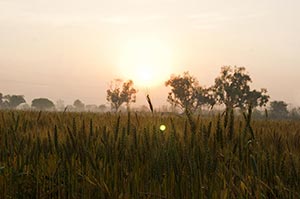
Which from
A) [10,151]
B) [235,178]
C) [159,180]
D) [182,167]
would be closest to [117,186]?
[159,180]

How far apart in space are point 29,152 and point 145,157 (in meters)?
0.87

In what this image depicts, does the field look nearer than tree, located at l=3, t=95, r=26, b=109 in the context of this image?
Yes

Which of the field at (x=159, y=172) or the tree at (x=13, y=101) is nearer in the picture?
the field at (x=159, y=172)

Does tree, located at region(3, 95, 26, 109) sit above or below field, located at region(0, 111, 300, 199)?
above

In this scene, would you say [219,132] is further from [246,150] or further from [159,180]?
[159,180]

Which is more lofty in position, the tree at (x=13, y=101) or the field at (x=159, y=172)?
the tree at (x=13, y=101)

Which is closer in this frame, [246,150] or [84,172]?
[84,172]

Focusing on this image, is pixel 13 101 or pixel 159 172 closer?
pixel 159 172

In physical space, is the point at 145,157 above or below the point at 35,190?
above

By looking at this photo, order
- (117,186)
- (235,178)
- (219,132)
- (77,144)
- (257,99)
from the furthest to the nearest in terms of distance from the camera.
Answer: (257,99) < (77,144) < (219,132) < (235,178) < (117,186)

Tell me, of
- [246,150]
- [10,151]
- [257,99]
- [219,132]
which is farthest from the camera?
[257,99]

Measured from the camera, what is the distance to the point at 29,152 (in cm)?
237

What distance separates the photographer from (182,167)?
1.97 meters

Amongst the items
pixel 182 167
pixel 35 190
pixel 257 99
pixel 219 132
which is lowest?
pixel 35 190
